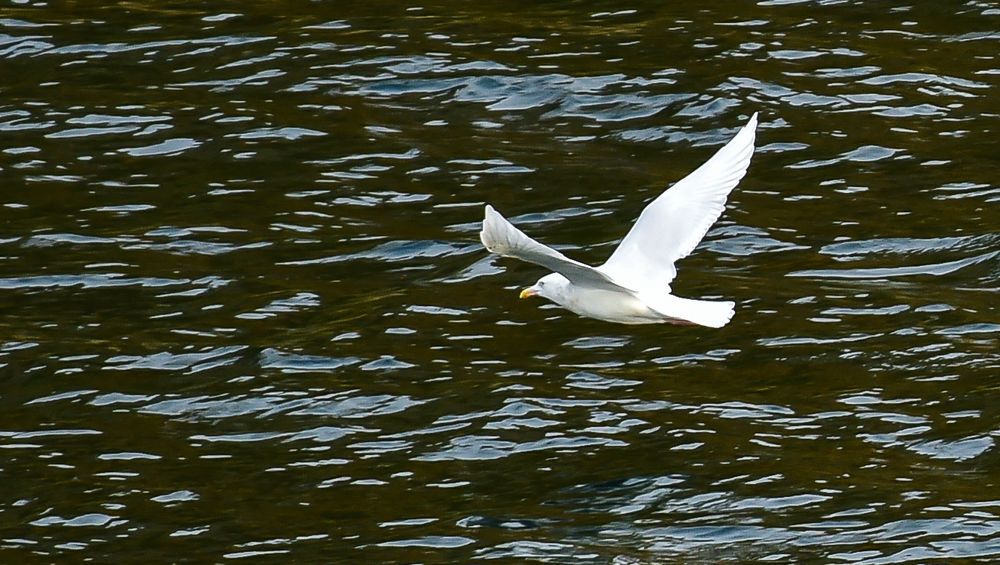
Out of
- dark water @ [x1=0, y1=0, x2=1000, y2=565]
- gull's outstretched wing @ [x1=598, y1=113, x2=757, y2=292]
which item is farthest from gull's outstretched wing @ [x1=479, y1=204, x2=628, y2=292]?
dark water @ [x1=0, y1=0, x2=1000, y2=565]

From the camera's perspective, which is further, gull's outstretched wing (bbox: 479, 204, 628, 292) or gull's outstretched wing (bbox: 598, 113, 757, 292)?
gull's outstretched wing (bbox: 598, 113, 757, 292)

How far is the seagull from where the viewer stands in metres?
10.4

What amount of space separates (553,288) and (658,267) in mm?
652

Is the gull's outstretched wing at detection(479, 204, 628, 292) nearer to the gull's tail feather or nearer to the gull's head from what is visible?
the gull's tail feather

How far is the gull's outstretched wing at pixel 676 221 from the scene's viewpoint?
11.2 meters

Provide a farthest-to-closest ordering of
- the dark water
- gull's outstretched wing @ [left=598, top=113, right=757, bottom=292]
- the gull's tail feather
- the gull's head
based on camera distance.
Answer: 1. gull's outstretched wing @ [left=598, top=113, right=757, bottom=292]
2. the gull's head
3. the dark water
4. the gull's tail feather

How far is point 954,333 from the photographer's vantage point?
40.4 feet

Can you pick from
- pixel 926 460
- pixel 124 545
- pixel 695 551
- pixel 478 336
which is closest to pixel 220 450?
pixel 124 545

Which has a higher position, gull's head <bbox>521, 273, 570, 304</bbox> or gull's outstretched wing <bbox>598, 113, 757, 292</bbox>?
gull's outstretched wing <bbox>598, 113, 757, 292</bbox>

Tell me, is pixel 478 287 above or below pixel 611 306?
below

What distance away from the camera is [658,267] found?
1127 cm

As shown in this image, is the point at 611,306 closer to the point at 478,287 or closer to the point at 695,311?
the point at 695,311

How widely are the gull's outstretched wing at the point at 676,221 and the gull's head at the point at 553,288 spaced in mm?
246

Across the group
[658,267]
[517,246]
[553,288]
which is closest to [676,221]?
[658,267]
